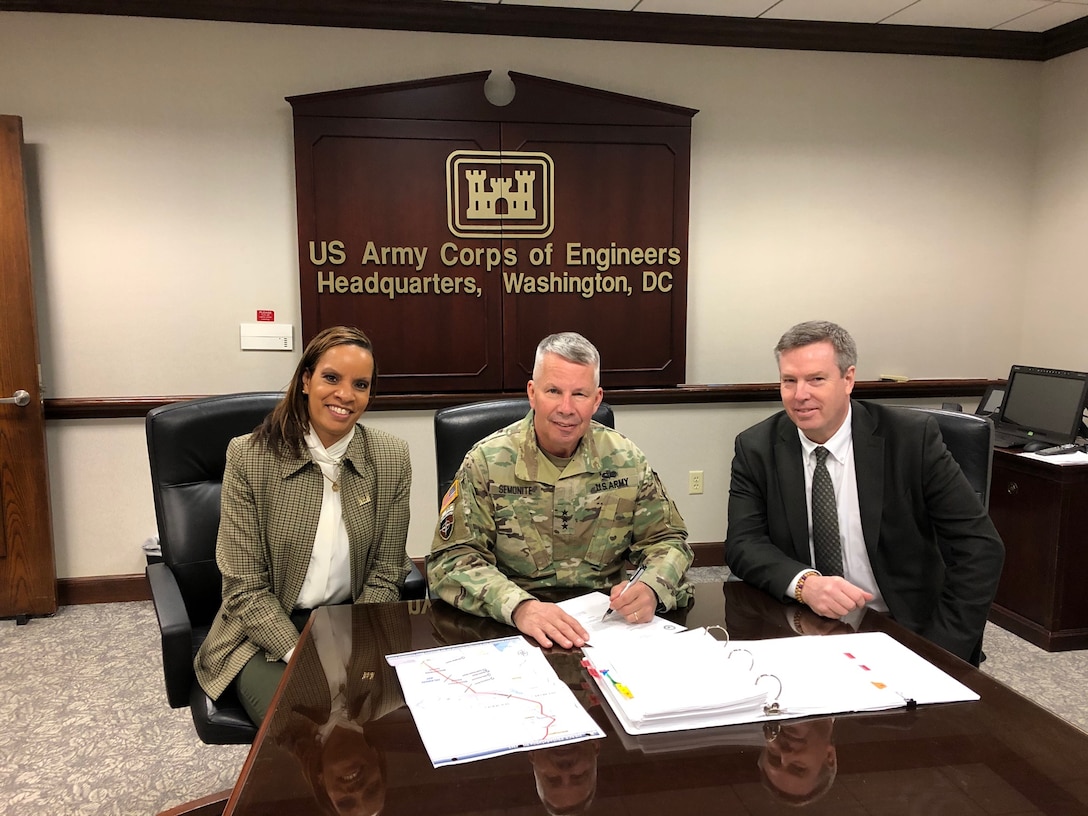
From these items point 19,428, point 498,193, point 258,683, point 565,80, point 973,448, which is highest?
point 565,80

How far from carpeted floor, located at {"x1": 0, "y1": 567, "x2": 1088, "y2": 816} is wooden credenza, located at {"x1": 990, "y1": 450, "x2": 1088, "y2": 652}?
92mm

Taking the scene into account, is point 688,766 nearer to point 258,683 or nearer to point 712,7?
point 258,683

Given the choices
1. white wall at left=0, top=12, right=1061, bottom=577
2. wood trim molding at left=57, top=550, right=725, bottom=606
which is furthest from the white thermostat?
wood trim molding at left=57, top=550, right=725, bottom=606

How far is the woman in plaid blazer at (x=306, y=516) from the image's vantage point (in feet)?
5.75

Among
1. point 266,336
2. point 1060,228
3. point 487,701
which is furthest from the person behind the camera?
point 1060,228

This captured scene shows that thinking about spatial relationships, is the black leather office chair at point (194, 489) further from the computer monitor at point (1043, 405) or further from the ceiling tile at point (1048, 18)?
the ceiling tile at point (1048, 18)

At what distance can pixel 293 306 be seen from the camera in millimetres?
3555

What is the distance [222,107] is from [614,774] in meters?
3.36

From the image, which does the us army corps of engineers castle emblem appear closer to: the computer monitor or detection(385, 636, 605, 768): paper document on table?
the computer monitor

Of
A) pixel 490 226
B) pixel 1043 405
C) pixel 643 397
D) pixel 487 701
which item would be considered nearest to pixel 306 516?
pixel 487 701

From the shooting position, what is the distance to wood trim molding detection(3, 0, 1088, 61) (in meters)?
3.31

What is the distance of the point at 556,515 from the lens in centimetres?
175

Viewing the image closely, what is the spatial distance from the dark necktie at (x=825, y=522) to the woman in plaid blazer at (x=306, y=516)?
3.37 feet

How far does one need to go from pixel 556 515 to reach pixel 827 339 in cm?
77
